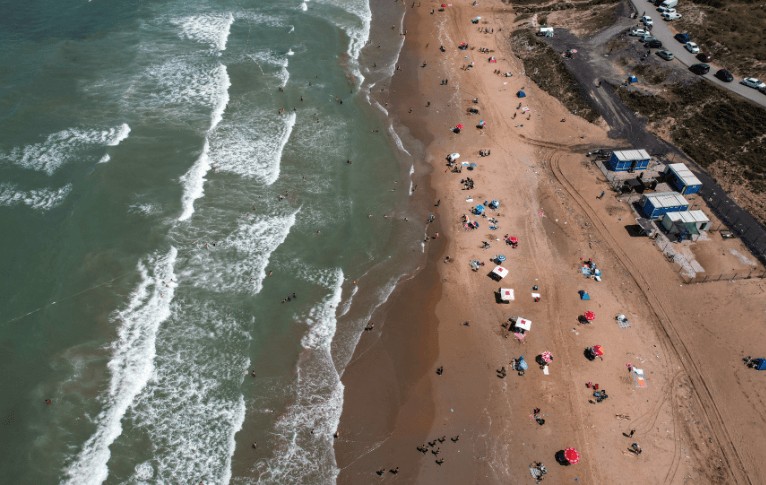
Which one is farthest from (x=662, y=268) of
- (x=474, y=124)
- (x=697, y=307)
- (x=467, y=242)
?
(x=474, y=124)

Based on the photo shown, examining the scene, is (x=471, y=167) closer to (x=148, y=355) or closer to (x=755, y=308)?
(x=755, y=308)

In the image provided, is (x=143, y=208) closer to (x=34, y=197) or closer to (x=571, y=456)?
(x=34, y=197)

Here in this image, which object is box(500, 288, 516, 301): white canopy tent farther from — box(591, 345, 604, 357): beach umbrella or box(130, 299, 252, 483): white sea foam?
box(130, 299, 252, 483): white sea foam

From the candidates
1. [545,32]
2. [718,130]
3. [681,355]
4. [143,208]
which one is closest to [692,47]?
[718,130]

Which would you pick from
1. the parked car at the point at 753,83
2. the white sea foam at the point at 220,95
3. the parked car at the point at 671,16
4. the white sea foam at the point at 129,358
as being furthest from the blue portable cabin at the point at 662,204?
the white sea foam at the point at 220,95

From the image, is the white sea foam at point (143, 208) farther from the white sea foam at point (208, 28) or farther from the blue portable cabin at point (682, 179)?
the blue portable cabin at point (682, 179)
